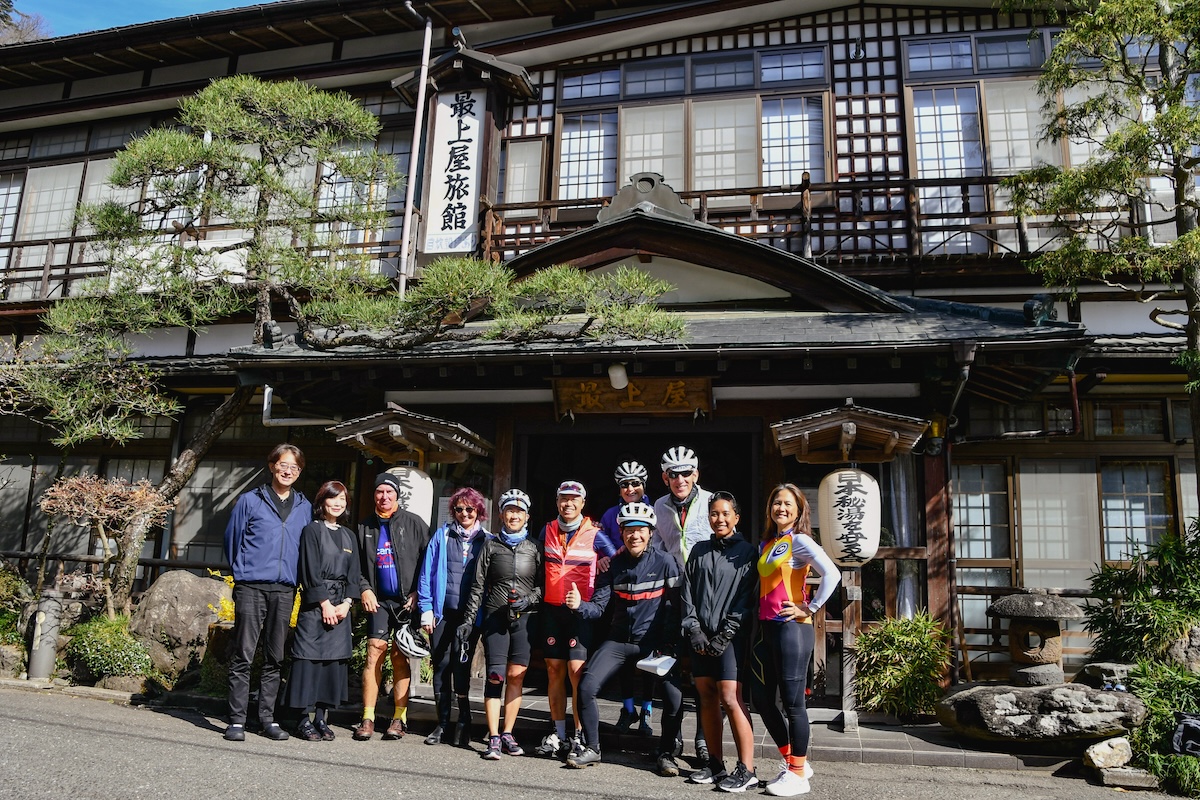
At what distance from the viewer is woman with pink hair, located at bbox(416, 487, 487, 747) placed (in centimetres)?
636

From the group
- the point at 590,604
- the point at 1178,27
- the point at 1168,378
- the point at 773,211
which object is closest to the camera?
the point at 590,604

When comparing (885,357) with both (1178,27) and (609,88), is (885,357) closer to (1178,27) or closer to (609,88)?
(1178,27)

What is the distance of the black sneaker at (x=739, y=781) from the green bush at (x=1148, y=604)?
343 centimetres

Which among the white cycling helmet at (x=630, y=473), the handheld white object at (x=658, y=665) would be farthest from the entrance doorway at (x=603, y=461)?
the handheld white object at (x=658, y=665)

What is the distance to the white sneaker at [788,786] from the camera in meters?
5.21

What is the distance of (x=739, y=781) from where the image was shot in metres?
5.27

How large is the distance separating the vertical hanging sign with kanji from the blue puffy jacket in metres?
6.47

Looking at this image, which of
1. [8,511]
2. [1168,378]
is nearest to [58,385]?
[8,511]

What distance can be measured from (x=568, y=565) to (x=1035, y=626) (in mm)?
4050

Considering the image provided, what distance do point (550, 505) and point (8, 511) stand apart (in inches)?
344

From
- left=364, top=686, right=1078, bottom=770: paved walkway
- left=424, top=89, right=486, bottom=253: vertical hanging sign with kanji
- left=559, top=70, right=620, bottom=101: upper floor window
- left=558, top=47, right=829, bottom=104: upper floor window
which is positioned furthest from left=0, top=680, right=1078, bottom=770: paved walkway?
left=559, top=70, right=620, bottom=101: upper floor window

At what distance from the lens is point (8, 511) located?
1341cm

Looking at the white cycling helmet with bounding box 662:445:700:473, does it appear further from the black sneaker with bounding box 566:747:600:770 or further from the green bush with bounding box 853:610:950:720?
the black sneaker with bounding box 566:747:600:770

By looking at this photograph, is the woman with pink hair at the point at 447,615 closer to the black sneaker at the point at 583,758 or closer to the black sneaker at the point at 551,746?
the black sneaker at the point at 551,746
